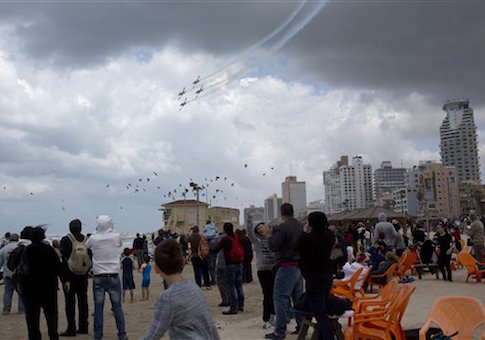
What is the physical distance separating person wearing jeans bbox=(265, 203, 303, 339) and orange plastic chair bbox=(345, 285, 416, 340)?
1288 millimetres

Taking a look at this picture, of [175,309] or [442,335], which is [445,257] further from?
[175,309]

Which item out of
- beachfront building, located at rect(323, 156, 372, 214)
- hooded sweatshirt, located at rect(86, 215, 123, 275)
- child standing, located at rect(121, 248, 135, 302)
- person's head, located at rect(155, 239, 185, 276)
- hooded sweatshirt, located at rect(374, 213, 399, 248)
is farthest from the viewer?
beachfront building, located at rect(323, 156, 372, 214)

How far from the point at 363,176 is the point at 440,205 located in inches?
1943

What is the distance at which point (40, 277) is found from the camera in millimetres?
7629

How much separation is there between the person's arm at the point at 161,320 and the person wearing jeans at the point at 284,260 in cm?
426

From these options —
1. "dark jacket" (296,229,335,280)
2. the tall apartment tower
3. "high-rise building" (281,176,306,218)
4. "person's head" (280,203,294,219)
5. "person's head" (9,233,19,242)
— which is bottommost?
"dark jacket" (296,229,335,280)

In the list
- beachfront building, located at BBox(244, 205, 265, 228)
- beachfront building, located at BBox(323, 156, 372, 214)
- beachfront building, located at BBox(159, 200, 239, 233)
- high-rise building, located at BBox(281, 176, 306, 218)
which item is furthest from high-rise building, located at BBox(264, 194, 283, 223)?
beachfront building, located at BBox(323, 156, 372, 214)

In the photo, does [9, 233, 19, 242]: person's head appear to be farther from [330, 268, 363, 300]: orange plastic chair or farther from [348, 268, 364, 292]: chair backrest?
[348, 268, 364, 292]: chair backrest

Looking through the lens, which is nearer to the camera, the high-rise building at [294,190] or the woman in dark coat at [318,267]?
the woman in dark coat at [318,267]

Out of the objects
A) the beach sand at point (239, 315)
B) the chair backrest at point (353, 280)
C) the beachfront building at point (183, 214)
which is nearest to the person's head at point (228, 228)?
the beach sand at point (239, 315)

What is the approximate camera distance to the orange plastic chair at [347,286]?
30.0 feet

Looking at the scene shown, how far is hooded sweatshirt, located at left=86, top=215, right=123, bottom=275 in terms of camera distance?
8195 mm

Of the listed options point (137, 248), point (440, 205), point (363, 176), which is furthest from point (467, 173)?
point (137, 248)

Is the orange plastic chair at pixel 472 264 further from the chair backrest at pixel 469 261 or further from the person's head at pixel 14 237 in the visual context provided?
the person's head at pixel 14 237
